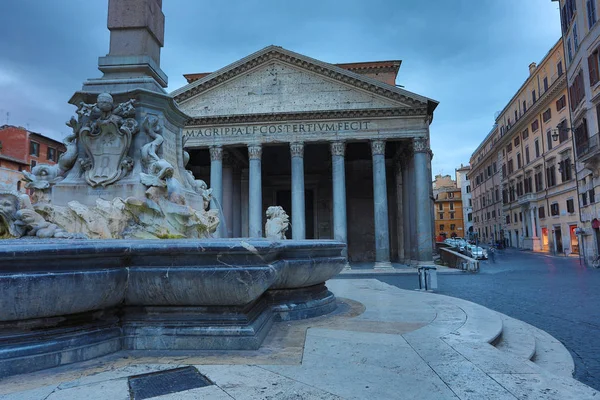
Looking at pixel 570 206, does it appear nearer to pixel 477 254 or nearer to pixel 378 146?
pixel 477 254

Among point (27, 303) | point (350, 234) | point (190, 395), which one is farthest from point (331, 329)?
point (350, 234)

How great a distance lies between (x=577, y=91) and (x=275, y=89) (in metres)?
16.3

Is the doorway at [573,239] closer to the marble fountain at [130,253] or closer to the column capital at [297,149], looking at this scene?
the column capital at [297,149]

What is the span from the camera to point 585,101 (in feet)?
66.7

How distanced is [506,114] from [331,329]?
46512 mm

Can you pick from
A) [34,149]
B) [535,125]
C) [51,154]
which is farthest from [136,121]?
[51,154]

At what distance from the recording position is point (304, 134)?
23.5m

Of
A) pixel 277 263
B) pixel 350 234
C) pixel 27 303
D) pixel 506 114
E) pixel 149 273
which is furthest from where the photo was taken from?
pixel 506 114

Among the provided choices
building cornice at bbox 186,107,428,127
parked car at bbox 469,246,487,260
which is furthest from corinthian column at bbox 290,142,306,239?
parked car at bbox 469,246,487,260

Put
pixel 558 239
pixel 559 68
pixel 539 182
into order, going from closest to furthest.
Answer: pixel 559 68 < pixel 558 239 < pixel 539 182

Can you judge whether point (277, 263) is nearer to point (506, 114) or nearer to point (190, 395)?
point (190, 395)

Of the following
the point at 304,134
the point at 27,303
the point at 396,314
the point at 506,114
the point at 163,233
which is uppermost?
the point at 506,114

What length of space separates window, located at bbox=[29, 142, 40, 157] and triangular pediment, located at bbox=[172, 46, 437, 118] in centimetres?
2082

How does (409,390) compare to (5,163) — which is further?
(5,163)
